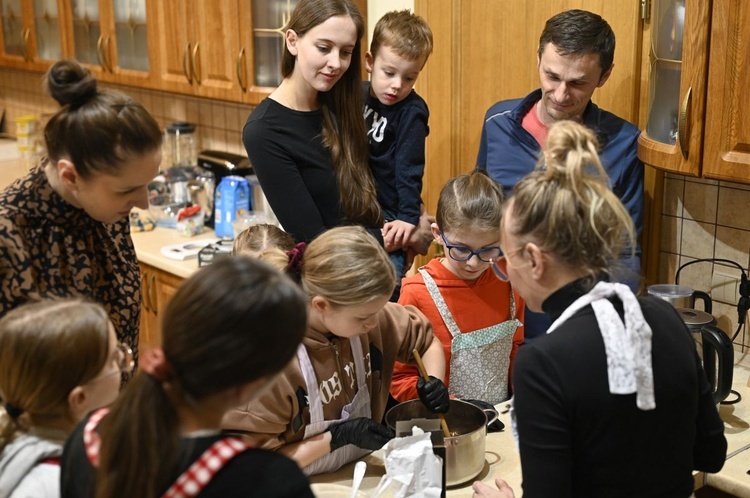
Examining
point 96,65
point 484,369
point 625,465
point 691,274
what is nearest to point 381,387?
point 484,369

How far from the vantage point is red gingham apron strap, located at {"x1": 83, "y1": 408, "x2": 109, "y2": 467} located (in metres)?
1.04

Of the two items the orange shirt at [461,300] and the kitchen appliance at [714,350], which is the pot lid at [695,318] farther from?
the orange shirt at [461,300]

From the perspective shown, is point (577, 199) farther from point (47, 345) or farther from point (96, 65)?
point (96, 65)

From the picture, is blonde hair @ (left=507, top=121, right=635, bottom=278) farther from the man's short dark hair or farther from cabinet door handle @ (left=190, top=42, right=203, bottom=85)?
cabinet door handle @ (left=190, top=42, right=203, bottom=85)

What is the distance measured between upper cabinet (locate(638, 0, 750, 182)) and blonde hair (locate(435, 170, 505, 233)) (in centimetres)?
40

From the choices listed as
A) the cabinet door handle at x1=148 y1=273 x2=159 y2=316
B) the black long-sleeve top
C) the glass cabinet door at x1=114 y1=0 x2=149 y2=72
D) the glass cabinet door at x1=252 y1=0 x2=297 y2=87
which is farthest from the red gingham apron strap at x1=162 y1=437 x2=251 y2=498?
the glass cabinet door at x1=114 y1=0 x2=149 y2=72

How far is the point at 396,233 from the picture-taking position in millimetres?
2332

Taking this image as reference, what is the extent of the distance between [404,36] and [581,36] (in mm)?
451

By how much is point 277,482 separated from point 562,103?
4.67 ft

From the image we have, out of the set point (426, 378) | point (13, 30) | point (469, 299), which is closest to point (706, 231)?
point (469, 299)

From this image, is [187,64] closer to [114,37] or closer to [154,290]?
[114,37]

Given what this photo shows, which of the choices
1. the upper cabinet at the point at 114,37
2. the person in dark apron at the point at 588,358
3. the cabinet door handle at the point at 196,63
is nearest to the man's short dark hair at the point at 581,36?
the person in dark apron at the point at 588,358

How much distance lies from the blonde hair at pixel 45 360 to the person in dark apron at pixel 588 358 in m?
0.59

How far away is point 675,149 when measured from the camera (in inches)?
80.3
